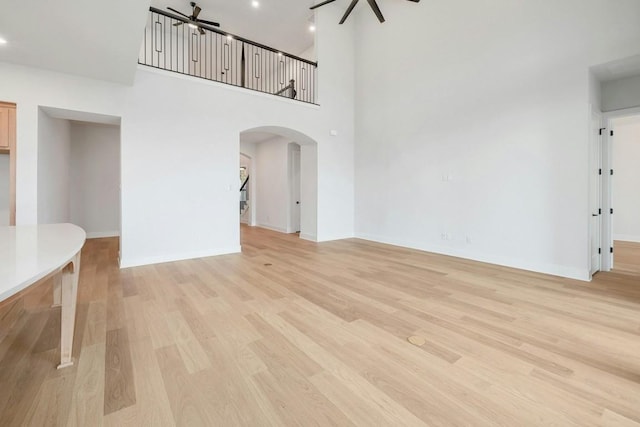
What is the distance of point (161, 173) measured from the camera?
14.5 feet

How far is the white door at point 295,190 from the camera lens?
25.6 feet

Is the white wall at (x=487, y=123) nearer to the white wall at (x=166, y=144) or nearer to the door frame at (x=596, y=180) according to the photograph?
the door frame at (x=596, y=180)

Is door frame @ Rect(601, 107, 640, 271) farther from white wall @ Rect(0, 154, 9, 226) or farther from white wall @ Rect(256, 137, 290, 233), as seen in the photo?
white wall @ Rect(0, 154, 9, 226)

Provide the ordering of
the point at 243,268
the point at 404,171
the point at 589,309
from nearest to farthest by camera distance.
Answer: the point at 589,309 < the point at 243,268 < the point at 404,171

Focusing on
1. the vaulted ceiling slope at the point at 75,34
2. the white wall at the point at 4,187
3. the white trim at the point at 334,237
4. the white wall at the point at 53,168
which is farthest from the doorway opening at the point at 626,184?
the white wall at the point at 4,187

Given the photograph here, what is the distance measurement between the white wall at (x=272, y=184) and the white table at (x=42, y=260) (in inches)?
228

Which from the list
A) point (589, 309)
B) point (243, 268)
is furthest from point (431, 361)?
point (243, 268)

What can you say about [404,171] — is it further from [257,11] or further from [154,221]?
[257,11]

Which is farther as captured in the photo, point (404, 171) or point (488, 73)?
point (404, 171)

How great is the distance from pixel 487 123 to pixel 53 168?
715 centimetres

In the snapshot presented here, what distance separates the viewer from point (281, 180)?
315 inches

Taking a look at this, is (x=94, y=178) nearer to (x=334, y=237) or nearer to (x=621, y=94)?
(x=334, y=237)

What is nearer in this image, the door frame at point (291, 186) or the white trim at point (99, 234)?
the white trim at point (99, 234)

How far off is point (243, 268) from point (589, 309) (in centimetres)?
398
